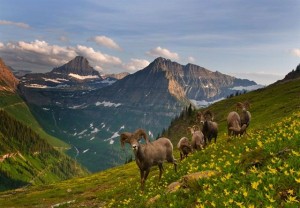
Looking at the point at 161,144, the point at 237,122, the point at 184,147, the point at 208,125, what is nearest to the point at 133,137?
the point at 161,144

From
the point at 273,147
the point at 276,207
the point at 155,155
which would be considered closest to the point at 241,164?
the point at 273,147

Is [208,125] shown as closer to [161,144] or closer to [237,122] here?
[237,122]

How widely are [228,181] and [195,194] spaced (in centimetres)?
184

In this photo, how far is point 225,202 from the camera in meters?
11.0

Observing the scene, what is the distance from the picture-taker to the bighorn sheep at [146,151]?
21.6 meters

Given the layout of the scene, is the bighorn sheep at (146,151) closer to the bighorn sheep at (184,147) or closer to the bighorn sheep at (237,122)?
the bighorn sheep at (237,122)

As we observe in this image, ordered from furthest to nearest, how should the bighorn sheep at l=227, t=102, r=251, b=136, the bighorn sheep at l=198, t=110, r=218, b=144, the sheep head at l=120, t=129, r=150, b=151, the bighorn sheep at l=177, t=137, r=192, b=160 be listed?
1. the bighorn sheep at l=177, t=137, r=192, b=160
2. the bighorn sheep at l=198, t=110, r=218, b=144
3. the bighorn sheep at l=227, t=102, r=251, b=136
4. the sheep head at l=120, t=129, r=150, b=151

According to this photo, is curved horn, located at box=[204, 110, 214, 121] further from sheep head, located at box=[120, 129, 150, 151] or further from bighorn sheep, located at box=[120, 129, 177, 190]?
sheep head, located at box=[120, 129, 150, 151]

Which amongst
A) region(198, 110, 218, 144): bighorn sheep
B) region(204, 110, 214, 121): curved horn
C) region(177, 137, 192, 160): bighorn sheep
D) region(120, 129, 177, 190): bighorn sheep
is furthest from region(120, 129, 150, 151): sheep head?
region(177, 137, 192, 160): bighorn sheep

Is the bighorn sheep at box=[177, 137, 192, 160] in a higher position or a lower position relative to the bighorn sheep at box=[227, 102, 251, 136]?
lower

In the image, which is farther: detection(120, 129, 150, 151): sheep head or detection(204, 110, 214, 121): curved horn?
detection(204, 110, 214, 121): curved horn

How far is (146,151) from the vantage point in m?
23.6

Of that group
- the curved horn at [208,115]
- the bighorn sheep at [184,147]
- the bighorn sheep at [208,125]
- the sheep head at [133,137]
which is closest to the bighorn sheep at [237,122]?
the curved horn at [208,115]

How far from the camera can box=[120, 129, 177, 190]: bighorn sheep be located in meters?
21.6
